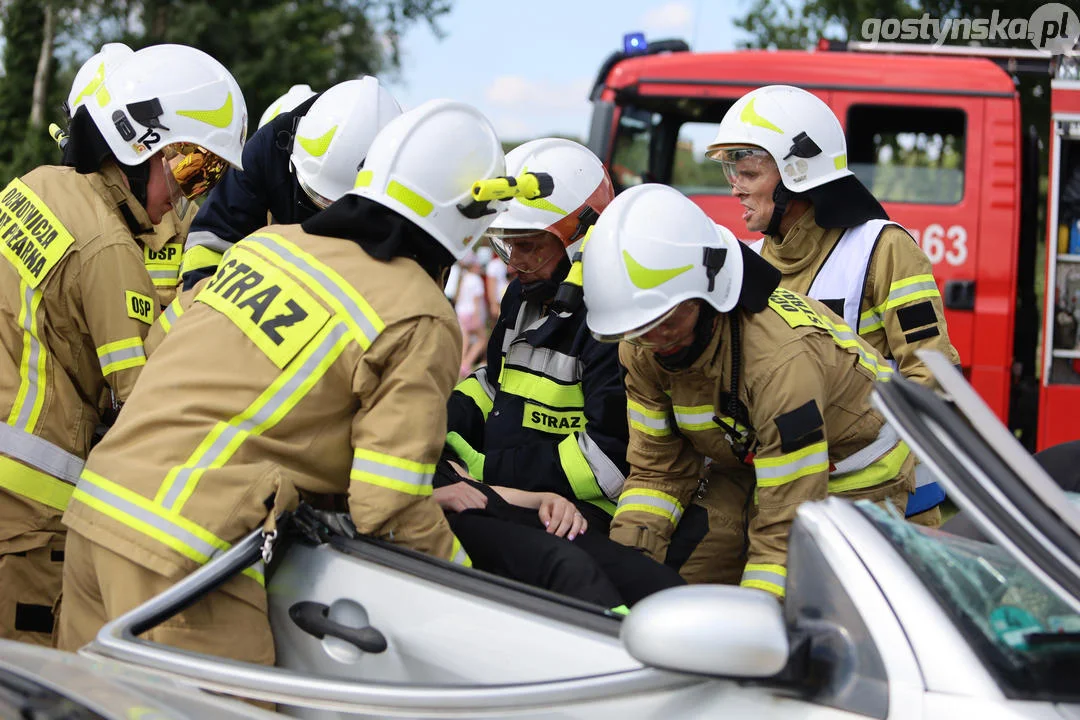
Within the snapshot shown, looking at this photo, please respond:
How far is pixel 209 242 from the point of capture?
378cm

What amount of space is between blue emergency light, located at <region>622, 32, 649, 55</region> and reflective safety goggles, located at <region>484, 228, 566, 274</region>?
4.46m

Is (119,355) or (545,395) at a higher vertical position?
(119,355)

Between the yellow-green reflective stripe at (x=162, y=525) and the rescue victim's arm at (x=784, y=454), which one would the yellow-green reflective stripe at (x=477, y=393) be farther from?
the yellow-green reflective stripe at (x=162, y=525)

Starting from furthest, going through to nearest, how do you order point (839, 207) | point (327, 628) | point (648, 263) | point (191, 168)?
point (839, 207) < point (191, 168) < point (648, 263) < point (327, 628)

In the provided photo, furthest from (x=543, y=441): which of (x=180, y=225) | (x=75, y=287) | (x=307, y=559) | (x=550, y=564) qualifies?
(x=180, y=225)

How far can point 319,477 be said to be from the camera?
2.31 metres

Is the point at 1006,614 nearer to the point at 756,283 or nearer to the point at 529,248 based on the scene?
the point at 756,283

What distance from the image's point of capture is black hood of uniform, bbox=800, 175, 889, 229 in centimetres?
366

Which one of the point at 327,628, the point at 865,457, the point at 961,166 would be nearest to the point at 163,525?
the point at 327,628

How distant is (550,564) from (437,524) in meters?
0.28

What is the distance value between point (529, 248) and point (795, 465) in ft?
3.54

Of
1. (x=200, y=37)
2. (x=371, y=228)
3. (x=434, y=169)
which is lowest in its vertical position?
(x=200, y=37)

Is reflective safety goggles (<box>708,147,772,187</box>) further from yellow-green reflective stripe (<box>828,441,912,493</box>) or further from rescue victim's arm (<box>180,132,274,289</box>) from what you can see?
rescue victim's arm (<box>180,132,274,289</box>)

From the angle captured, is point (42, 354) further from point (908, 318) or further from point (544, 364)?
point (908, 318)
